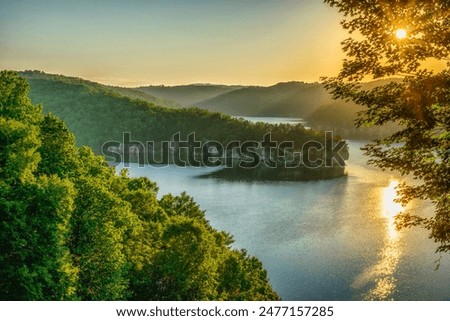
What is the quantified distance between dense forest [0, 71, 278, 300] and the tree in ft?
10.6

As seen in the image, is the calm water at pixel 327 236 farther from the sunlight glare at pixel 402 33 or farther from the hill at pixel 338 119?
the sunlight glare at pixel 402 33

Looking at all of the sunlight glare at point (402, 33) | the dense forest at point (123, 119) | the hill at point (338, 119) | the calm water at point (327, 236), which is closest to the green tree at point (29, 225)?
the sunlight glare at point (402, 33)

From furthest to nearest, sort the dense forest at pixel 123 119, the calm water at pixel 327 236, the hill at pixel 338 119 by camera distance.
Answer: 1. the hill at pixel 338 119
2. the dense forest at pixel 123 119
3. the calm water at pixel 327 236

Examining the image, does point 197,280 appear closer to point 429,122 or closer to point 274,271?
point 429,122

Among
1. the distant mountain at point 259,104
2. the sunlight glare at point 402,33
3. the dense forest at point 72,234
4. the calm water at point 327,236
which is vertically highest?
the distant mountain at point 259,104

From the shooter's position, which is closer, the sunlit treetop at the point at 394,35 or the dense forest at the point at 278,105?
the sunlit treetop at the point at 394,35

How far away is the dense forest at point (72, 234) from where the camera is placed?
16.4ft

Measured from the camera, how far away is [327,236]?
19000mm

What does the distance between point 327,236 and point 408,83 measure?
15.4m

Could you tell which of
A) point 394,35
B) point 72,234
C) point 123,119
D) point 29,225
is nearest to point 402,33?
point 394,35

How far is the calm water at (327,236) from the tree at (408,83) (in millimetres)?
10172

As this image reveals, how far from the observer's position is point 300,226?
20.6 metres

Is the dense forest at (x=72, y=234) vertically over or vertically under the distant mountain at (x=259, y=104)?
under

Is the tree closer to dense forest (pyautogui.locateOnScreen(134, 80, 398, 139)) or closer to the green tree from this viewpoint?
the green tree
